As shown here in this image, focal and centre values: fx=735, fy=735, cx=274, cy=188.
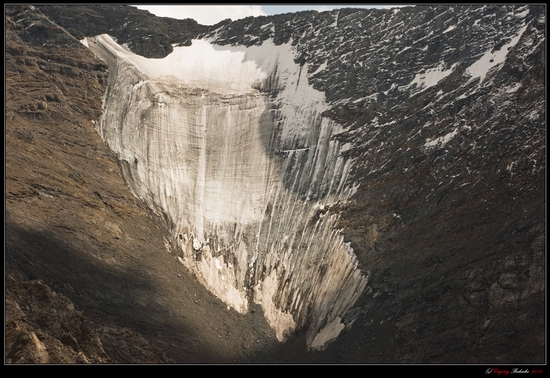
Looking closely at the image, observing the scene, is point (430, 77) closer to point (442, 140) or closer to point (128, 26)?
point (442, 140)

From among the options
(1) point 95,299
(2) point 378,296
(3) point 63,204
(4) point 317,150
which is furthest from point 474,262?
(3) point 63,204

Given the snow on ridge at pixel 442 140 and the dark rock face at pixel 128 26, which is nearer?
the snow on ridge at pixel 442 140

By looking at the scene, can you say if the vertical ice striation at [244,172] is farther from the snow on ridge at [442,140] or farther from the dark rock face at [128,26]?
the snow on ridge at [442,140]

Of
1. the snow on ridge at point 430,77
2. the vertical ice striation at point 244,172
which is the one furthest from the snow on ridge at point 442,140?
the vertical ice striation at point 244,172

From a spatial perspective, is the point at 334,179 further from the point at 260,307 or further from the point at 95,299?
the point at 95,299

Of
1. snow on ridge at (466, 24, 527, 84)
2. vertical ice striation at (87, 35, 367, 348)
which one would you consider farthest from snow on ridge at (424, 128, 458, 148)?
vertical ice striation at (87, 35, 367, 348)

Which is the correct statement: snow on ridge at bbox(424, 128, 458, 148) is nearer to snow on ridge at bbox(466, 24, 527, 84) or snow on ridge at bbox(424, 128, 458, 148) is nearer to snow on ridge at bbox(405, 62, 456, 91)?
snow on ridge at bbox(466, 24, 527, 84)

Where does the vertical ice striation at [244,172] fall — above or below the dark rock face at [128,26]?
below
